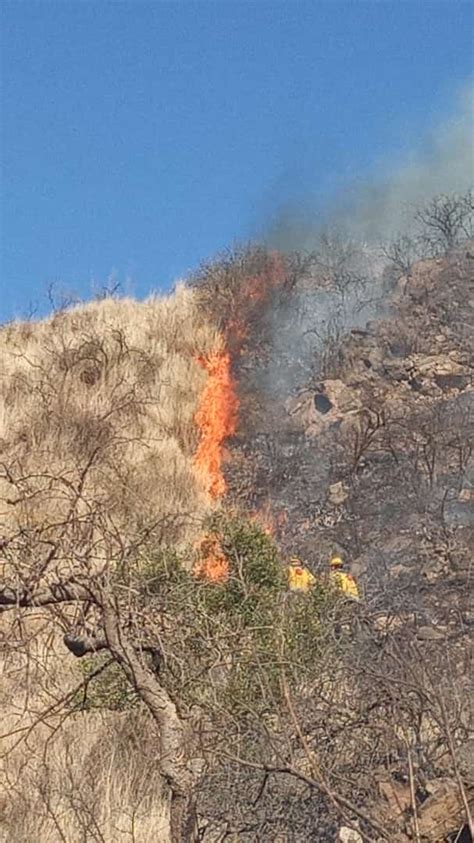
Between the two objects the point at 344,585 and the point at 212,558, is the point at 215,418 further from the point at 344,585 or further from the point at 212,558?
the point at 344,585

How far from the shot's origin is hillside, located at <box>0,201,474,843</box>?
5.19 meters

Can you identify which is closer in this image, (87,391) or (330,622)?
(330,622)

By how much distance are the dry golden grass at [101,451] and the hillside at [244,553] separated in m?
0.05

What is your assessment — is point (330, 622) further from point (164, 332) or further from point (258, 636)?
point (164, 332)

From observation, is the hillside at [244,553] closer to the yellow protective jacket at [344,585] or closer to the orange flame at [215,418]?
the orange flame at [215,418]

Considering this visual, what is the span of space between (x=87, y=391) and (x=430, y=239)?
32.1 ft

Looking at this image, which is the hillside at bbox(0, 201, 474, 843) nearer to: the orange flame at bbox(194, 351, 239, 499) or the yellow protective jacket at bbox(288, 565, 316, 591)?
the orange flame at bbox(194, 351, 239, 499)

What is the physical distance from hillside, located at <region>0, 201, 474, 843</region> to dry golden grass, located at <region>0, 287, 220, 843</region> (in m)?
0.05

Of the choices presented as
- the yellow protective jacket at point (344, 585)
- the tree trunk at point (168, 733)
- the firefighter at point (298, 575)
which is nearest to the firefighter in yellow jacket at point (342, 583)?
the yellow protective jacket at point (344, 585)

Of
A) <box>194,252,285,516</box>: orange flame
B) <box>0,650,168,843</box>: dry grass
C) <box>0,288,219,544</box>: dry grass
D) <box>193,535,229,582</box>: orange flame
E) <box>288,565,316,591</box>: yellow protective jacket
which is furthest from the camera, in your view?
<box>194,252,285,516</box>: orange flame

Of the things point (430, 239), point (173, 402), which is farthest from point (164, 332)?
point (430, 239)

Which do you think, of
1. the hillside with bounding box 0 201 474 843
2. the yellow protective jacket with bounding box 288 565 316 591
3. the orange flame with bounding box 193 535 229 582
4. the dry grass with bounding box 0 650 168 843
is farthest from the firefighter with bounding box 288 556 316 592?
the dry grass with bounding box 0 650 168 843

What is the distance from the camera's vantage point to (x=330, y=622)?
7.26m

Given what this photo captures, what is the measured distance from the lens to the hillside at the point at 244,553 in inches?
204
